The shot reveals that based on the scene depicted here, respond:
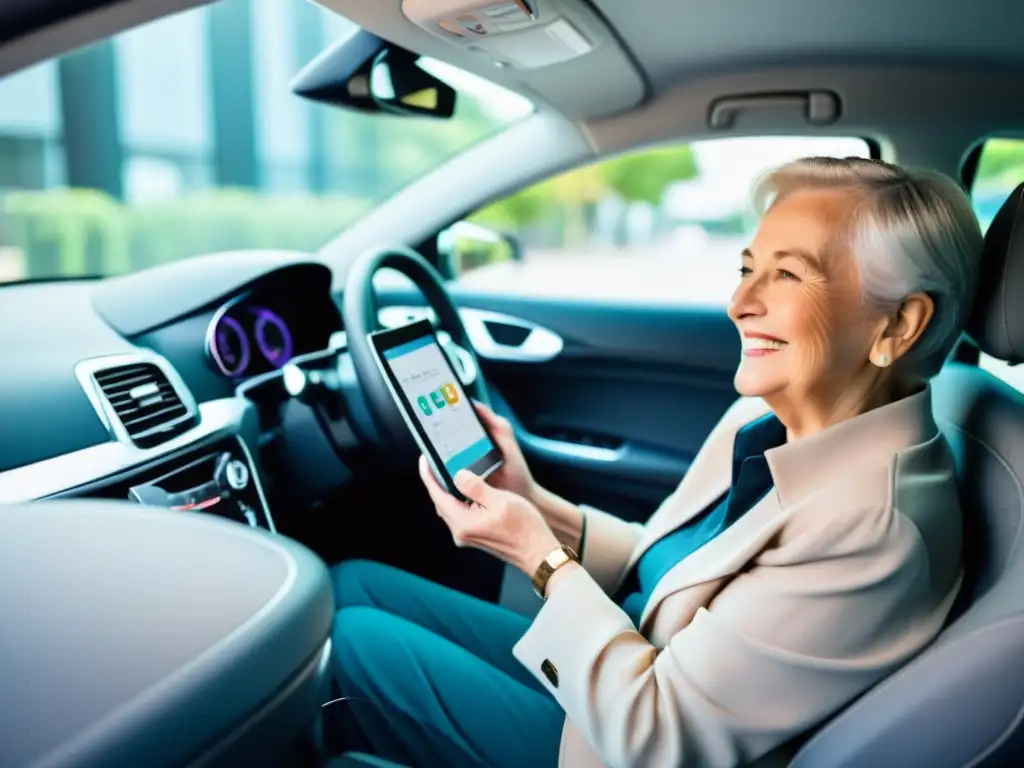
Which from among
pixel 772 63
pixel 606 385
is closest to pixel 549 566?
pixel 772 63

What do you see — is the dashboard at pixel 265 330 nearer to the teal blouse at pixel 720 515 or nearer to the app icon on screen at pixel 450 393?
the app icon on screen at pixel 450 393

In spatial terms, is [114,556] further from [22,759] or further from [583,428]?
[583,428]

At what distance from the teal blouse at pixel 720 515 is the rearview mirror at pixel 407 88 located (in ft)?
3.38

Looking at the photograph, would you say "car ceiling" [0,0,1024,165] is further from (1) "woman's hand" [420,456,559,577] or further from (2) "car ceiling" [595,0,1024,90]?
(1) "woman's hand" [420,456,559,577]

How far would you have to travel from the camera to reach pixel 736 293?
1.27 m

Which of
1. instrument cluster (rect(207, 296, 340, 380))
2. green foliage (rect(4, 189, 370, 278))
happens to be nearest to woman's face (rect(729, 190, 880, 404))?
instrument cluster (rect(207, 296, 340, 380))

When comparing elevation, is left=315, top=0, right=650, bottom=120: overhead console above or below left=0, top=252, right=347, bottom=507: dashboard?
above

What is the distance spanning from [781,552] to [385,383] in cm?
89

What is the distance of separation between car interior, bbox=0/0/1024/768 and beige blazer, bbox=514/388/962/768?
0.05m

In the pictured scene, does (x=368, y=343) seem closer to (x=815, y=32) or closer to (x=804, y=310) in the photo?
(x=804, y=310)

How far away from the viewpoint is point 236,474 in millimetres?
1768

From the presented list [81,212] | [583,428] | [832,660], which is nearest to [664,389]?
[583,428]

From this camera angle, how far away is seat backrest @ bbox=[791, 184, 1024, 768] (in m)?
0.90

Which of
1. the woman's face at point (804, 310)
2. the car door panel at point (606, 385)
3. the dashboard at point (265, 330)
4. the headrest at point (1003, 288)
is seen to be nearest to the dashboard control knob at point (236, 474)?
the dashboard at point (265, 330)
